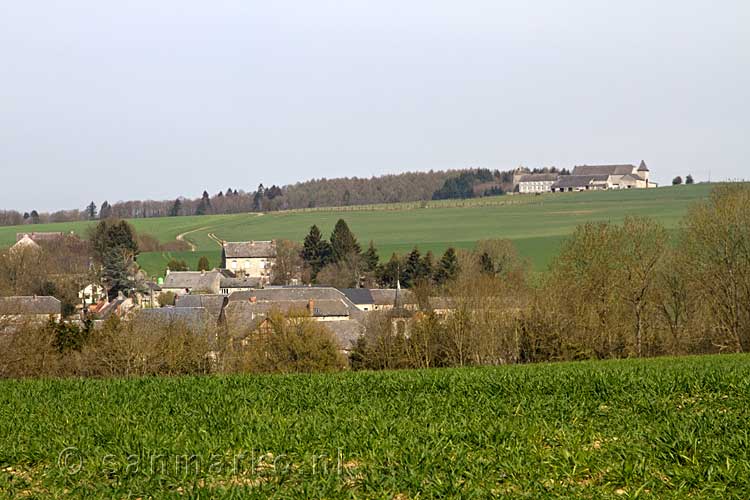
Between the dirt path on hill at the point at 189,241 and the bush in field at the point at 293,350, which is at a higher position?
the dirt path on hill at the point at 189,241

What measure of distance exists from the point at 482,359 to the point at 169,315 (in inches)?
692

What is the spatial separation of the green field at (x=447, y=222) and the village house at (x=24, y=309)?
3522 centimetres

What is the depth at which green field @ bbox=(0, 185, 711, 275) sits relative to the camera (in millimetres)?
100062

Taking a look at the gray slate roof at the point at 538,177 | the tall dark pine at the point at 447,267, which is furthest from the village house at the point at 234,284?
the gray slate roof at the point at 538,177

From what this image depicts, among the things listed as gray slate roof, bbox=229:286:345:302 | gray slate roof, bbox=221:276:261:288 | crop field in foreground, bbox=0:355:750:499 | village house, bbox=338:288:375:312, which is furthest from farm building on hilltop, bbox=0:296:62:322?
crop field in foreground, bbox=0:355:750:499

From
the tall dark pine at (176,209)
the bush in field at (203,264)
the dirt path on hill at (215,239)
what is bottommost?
the bush in field at (203,264)

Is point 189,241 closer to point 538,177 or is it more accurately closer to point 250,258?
point 250,258

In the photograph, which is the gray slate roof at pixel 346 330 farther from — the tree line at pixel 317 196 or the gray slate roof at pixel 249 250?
the tree line at pixel 317 196

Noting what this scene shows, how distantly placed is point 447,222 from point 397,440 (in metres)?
107

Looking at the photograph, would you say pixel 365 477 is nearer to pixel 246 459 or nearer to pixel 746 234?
pixel 246 459

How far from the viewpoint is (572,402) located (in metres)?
13.1

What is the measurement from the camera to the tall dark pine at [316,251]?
101500 millimetres

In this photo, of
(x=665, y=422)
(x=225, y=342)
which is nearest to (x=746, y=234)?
(x=225, y=342)

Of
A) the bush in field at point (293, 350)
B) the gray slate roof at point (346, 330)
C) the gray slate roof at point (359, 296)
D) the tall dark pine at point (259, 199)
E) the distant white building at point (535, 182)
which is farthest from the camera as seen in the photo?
the distant white building at point (535, 182)
